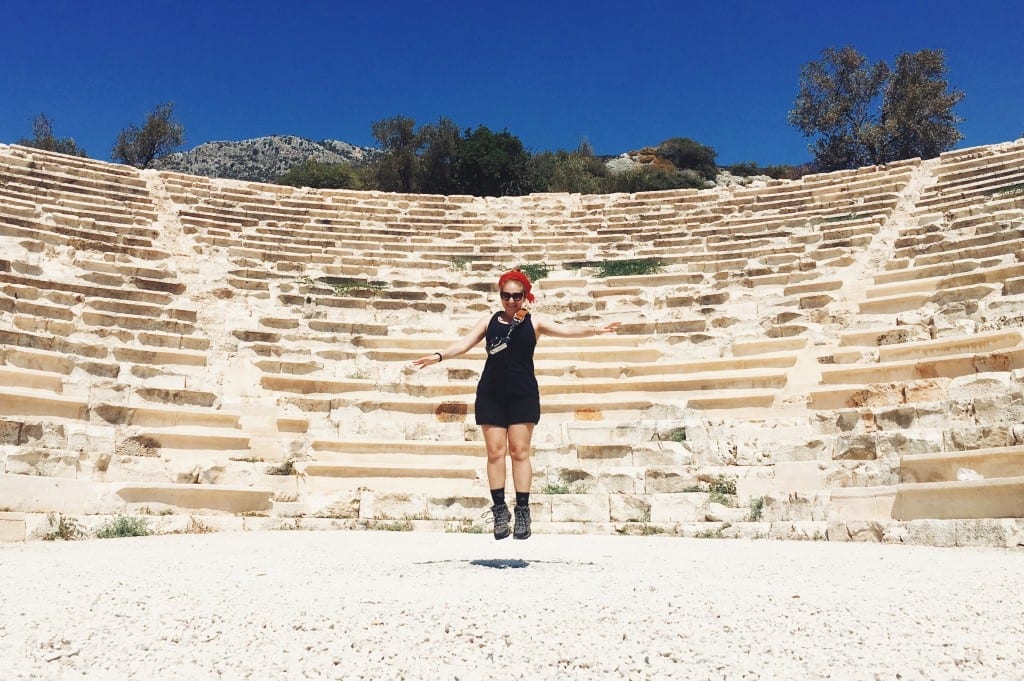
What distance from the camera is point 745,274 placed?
10.6 meters

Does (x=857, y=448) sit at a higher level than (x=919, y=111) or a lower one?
lower

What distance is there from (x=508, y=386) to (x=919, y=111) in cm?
2619

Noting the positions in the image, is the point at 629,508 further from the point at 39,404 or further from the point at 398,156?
the point at 398,156

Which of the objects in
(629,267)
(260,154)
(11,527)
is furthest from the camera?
(260,154)

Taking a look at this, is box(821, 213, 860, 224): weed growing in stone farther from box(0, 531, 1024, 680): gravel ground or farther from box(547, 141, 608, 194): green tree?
box(547, 141, 608, 194): green tree

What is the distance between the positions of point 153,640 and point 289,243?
10.3m

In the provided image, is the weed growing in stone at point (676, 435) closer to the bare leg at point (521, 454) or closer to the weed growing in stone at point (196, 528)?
the bare leg at point (521, 454)

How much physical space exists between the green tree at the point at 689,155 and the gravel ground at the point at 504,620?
36020 mm

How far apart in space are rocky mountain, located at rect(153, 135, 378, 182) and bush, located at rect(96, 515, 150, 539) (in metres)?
47.5

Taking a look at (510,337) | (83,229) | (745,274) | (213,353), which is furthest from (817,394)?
(83,229)

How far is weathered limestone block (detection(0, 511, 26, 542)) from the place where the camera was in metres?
5.23

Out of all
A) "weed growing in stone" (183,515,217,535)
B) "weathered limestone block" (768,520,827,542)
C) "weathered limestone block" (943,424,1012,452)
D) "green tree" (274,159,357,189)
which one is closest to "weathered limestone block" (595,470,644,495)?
"weathered limestone block" (768,520,827,542)

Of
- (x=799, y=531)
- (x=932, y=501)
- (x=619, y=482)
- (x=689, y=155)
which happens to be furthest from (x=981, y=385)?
(x=689, y=155)

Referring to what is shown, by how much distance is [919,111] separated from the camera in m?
26.2
